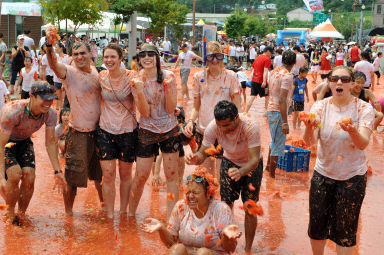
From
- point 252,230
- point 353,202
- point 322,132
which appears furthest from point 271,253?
point 322,132

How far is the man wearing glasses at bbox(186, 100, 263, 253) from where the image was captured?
183 inches

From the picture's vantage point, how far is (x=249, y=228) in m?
5.21

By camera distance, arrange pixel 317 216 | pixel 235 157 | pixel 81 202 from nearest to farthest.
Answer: pixel 317 216 → pixel 235 157 → pixel 81 202

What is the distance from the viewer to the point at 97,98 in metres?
5.86

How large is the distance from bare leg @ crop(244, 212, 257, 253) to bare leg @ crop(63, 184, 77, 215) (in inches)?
89.1

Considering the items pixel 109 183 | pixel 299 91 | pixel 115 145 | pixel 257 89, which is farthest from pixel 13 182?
pixel 257 89

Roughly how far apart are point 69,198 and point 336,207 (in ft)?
10.8

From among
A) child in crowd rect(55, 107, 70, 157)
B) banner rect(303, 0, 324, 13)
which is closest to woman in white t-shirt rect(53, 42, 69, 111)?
child in crowd rect(55, 107, 70, 157)

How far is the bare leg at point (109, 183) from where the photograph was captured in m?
5.88

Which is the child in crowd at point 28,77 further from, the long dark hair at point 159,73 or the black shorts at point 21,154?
the long dark hair at point 159,73

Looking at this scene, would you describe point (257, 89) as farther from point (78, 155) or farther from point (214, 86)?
point (78, 155)

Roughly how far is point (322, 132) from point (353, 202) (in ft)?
2.23

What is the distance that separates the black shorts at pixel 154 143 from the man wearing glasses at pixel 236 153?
0.79 m

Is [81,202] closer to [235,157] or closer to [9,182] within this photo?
[9,182]
